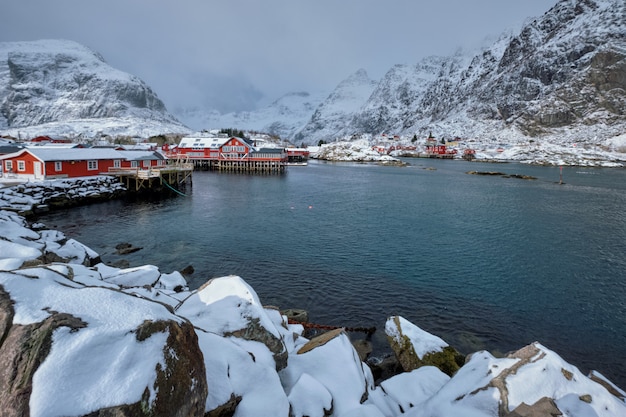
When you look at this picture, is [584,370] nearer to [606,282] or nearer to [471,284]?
[471,284]

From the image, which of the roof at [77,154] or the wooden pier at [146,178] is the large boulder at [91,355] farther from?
the wooden pier at [146,178]

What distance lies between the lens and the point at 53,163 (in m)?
→ 43.5

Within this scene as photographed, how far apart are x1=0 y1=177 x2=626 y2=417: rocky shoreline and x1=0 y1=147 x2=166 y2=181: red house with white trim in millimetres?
39313

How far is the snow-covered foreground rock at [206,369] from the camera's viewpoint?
4457mm

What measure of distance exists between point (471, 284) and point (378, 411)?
15.8 m

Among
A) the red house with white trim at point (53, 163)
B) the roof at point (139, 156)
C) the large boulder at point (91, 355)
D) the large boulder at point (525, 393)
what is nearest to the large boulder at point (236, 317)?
the large boulder at point (91, 355)

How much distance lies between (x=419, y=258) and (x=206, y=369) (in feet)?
69.3

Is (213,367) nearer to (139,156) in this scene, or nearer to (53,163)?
(53,163)

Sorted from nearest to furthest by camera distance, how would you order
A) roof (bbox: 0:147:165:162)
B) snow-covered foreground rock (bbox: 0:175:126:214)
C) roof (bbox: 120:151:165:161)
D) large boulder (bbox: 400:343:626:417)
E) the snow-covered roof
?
large boulder (bbox: 400:343:626:417) → snow-covered foreground rock (bbox: 0:175:126:214) → roof (bbox: 0:147:165:162) → roof (bbox: 120:151:165:161) → the snow-covered roof

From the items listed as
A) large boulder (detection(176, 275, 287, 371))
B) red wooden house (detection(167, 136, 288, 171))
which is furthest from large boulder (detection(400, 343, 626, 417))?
red wooden house (detection(167, 136, 288, 171))

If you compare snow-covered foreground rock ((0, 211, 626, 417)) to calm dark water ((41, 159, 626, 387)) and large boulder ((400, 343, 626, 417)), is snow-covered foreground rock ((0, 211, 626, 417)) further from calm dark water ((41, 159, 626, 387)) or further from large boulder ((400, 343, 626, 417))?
calm dark water ((41, 159, 626, 387))

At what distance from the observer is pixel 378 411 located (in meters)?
7.24

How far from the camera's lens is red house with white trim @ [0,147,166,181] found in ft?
140

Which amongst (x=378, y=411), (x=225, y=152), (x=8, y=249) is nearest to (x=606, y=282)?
(x=378, y=411)
